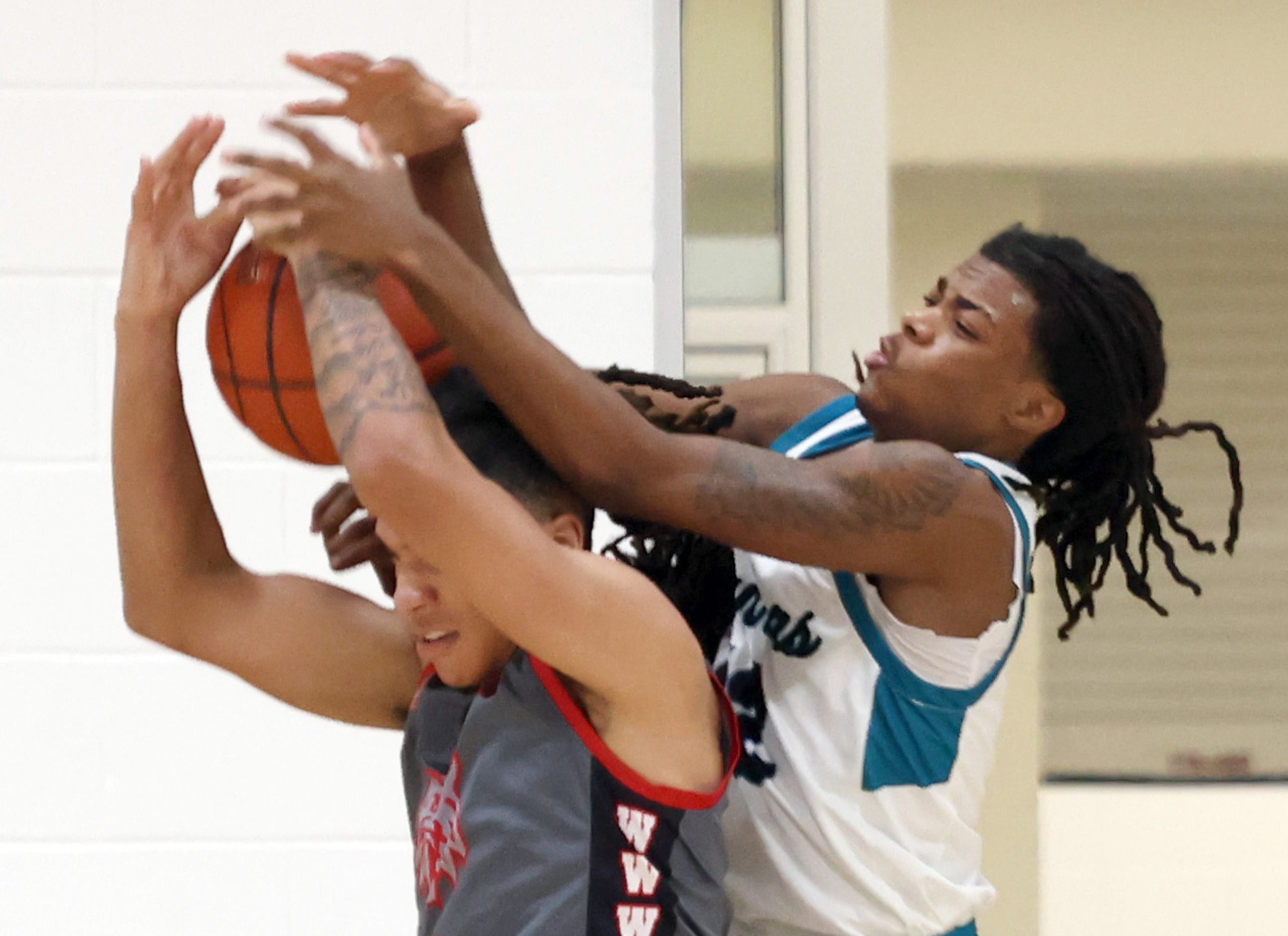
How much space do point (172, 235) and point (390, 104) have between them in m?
0.23

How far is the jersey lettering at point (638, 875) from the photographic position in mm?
1136

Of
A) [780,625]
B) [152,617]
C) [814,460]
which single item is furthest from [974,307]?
[152,617]

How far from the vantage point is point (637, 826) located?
1.14 m

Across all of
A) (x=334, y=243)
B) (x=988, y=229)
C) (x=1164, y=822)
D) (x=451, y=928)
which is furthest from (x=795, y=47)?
(x=1164, y=822)

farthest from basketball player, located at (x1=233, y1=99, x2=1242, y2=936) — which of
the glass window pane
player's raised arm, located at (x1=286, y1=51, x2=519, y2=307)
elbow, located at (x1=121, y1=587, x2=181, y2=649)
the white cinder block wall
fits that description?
the glass window pane

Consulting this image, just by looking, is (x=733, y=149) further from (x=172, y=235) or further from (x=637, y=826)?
(x=637, y=826)

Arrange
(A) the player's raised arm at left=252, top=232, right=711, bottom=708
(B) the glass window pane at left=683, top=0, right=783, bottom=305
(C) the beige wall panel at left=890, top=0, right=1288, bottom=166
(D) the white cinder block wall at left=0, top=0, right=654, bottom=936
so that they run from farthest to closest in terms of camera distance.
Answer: (C) the beige wall panel at left=890, top=0, right=1288, bottom=166 → (B) the glass window pane at left=683, top=0, right=783, bottom=305 → (D) the white cinder block wall at left=0, top=0, right=654, bottom=936 → (A) the player's raised arm at left=252, top=232, right=711, bottom=708

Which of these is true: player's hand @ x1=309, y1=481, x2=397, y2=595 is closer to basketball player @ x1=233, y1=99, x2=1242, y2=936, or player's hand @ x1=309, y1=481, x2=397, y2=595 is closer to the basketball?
the basketball

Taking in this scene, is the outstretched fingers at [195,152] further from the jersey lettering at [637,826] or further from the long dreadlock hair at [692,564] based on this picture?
the jersey lettering at [637,826]

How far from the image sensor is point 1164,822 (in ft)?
10.3

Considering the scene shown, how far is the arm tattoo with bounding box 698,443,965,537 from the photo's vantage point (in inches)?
47.5

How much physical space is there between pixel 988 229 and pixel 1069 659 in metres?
0.95

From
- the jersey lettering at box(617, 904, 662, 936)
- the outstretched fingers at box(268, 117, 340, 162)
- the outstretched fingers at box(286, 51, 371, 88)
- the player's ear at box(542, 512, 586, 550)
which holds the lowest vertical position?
the jersey lettering at box(617, 904, 662, 936)

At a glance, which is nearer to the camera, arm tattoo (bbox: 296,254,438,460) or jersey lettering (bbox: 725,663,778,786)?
arm tattoo (bbox: 296,254,438,460)
